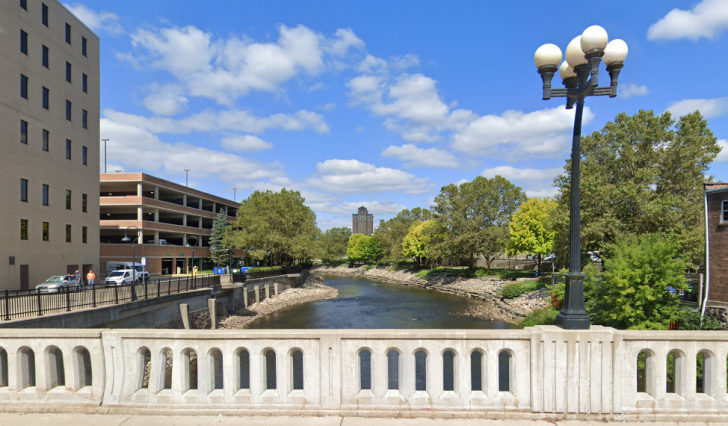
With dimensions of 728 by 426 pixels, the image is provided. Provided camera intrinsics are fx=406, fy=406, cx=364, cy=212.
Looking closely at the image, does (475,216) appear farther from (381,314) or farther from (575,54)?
(575,54)

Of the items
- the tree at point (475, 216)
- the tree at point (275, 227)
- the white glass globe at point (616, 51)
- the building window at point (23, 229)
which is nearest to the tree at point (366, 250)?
the tree at point (475, 216)

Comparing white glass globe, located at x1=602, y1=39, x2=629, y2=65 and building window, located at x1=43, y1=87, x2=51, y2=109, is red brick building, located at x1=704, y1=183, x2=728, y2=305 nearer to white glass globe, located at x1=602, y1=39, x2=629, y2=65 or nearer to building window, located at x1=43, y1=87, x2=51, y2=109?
white glass globe, located at x1=602, y1=39, x2=629, y2=65

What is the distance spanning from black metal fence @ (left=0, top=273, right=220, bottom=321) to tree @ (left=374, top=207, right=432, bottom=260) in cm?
7547

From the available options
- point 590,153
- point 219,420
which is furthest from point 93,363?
point 590,153

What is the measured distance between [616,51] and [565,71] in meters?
0.78

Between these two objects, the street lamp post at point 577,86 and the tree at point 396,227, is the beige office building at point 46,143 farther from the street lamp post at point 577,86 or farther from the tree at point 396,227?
the tree at point 396,227

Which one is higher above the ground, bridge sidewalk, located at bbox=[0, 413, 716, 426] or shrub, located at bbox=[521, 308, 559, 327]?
bridge sidewalk, located at bbox=[0, 413, 716, 426]

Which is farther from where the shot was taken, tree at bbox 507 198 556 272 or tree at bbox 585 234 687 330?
tree at bbox 507 198 556 272

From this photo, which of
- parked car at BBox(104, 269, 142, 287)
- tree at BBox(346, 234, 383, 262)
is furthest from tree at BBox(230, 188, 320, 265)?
tree at BBox(346, 234, 383, 262)

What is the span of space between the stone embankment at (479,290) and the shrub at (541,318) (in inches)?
110

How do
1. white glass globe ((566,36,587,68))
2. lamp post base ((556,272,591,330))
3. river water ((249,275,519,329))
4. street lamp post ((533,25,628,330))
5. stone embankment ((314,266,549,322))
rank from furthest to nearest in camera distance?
stone embankment ((314,266,549,322)) → river water ((249,275,519,329)) → white glass globe ((566,36,587,68)) → street lamp post ((533,25,628,330)) → lamp post base ((556,272,591,330))

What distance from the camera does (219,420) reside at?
533 centimetres

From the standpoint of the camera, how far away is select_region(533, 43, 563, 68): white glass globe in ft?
21.3

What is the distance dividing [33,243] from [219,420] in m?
33.0
